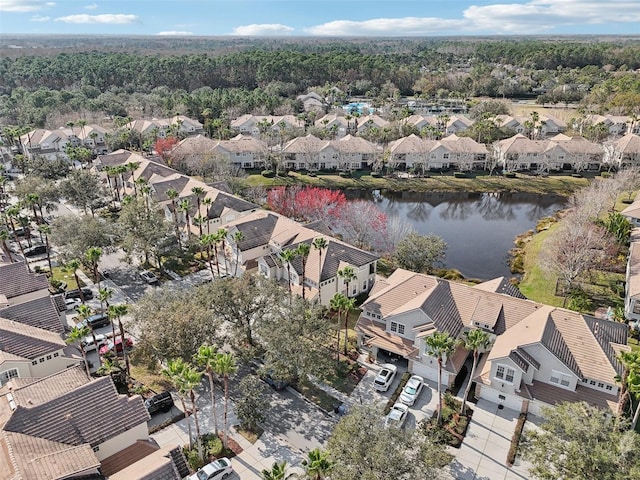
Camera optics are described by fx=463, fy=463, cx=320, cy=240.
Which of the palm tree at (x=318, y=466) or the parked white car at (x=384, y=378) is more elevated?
the palm tree at (x=318, y=466)

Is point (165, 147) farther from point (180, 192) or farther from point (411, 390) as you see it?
point (411, 390)

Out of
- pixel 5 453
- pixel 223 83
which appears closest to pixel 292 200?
pixel 5 453

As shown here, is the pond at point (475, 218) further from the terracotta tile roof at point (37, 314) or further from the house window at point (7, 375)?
the house window at point (7, 375)

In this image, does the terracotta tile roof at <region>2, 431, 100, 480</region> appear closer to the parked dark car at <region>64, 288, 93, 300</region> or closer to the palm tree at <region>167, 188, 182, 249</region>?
the parked dark car at <region>64, 288, 93, 300</region>

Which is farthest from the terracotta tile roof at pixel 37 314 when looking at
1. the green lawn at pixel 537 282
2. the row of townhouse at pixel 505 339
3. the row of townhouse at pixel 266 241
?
the green lawn at pixel 537 282

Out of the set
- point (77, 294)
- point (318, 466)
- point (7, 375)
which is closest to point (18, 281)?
point (77, 294)

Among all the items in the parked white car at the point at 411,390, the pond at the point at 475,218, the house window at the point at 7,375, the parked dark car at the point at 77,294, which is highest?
the house window at the point at 7,375
